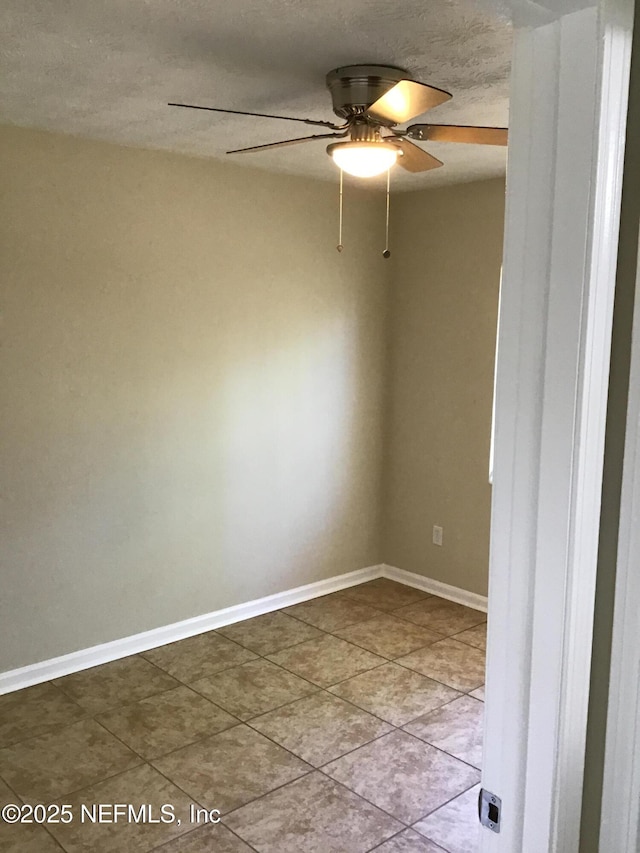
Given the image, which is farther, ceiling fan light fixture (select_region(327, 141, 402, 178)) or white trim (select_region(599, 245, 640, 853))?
ceiling fan light fixture (select_region(327, 141, 402, 178))

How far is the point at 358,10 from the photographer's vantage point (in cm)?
190

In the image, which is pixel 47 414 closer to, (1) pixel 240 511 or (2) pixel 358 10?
(1) pixel 240 511

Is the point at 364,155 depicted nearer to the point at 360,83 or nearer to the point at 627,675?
the point at 360,83

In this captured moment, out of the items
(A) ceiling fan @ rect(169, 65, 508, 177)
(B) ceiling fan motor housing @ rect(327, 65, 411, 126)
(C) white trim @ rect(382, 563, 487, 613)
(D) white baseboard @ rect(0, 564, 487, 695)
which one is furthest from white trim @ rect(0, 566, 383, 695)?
(B) ceiling fan motor housing @ rect(327, 65, 411, 126)

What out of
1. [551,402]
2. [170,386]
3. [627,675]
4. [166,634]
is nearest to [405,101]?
[551,402]

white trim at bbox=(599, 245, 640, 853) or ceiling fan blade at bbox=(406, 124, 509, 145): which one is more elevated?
ceiling fan blade at bbox=(406, 124, 509, 145)

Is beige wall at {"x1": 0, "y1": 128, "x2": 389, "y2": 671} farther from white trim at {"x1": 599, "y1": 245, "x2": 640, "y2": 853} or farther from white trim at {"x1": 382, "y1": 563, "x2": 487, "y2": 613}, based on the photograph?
white trim at {"x1": 599, "y1": 245, "x2": 640, "y2": 853}

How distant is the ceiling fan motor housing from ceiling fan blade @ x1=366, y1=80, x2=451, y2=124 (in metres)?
0.11

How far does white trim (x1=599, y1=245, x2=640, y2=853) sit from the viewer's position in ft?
3.33

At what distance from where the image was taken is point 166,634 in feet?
12.9

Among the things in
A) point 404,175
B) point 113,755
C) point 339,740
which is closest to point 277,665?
point 339,740

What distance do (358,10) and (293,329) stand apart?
2467 millimetres

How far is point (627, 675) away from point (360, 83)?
196 centimetres

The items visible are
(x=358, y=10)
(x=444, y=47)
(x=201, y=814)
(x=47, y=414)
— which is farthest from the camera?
(x=47, y=414)
